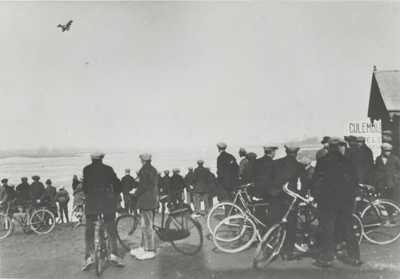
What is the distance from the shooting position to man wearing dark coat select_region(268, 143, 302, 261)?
4.70 meters

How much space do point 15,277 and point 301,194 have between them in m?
4.85

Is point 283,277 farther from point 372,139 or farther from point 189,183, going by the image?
point 189,183

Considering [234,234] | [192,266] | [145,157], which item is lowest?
[192,266]

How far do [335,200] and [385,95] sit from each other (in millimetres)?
5253

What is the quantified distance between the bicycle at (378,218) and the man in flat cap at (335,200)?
34.4 inches

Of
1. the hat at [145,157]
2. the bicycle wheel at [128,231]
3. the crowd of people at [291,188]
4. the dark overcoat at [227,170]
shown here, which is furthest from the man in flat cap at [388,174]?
the bicycle wheel at [128,231]

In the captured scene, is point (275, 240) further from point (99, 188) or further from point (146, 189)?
point (99, 188)

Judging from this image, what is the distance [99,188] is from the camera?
4.84 meters

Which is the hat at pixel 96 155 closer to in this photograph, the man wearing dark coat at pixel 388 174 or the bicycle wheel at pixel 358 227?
the bicycle wheel at pixel 358 227

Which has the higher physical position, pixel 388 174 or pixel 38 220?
pixel 388 174

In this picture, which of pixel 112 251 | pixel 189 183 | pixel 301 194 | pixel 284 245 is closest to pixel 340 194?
pixel 301 194

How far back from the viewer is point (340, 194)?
14.8 ft

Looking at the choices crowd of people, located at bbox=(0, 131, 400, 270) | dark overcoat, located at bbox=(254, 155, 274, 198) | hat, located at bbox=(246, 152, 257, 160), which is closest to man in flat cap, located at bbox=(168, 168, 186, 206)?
hat, located at bbox=(246, 152, 257, 160)

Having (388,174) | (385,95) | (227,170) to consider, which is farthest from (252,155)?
(385,95)
